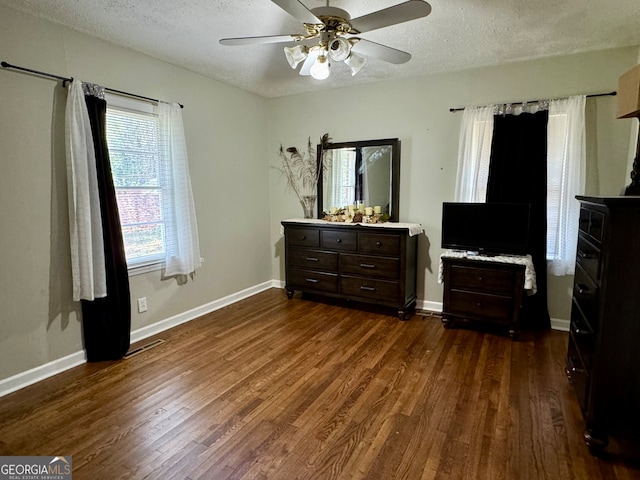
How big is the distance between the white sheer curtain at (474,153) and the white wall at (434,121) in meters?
0.14

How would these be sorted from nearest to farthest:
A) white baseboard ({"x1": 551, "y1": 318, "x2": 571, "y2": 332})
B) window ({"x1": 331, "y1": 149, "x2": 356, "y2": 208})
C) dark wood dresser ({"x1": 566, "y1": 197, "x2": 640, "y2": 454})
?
1. dark wood dresser ({"x1": 566, "y1": 197, "x2": 640, "y2": 454})
2. white baseboard ({"x1": 551, "y1": 318, "x2": 571, "y2": 332})
3. window ({"x1": 331, "y1": 149, "x2": 356, "y2": 208})

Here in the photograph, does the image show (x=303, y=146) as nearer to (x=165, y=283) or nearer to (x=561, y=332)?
(x=165, y=283)

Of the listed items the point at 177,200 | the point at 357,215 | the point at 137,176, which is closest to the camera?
the point at 137,176

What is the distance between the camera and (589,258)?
6.24ft

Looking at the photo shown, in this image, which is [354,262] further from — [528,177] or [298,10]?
[298,10]

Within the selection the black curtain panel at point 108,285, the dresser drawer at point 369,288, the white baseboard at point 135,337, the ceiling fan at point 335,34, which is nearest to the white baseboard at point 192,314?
the white baseboard at point 135,337

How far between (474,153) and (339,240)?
1.56 meters

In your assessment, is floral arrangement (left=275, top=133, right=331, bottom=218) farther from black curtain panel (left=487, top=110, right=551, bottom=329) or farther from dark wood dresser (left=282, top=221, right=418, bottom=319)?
black curtain panel (left=487, top=110, right=551, bottom=329)

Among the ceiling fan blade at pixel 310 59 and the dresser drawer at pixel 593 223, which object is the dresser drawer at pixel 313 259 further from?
the dresser drawer at pixel 593 223

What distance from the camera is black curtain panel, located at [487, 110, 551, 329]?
3.07 meters

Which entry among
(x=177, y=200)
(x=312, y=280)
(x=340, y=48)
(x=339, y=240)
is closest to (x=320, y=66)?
(x=340, y=48)

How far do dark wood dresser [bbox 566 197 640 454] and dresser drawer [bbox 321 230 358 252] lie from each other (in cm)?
216

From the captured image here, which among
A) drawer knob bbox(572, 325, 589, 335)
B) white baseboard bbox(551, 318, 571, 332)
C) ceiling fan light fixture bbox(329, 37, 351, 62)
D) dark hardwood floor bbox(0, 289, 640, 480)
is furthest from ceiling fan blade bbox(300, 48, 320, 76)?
white baseboard bbox(551, 318, 571, 332)

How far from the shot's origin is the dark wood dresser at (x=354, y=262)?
3.49 meters
